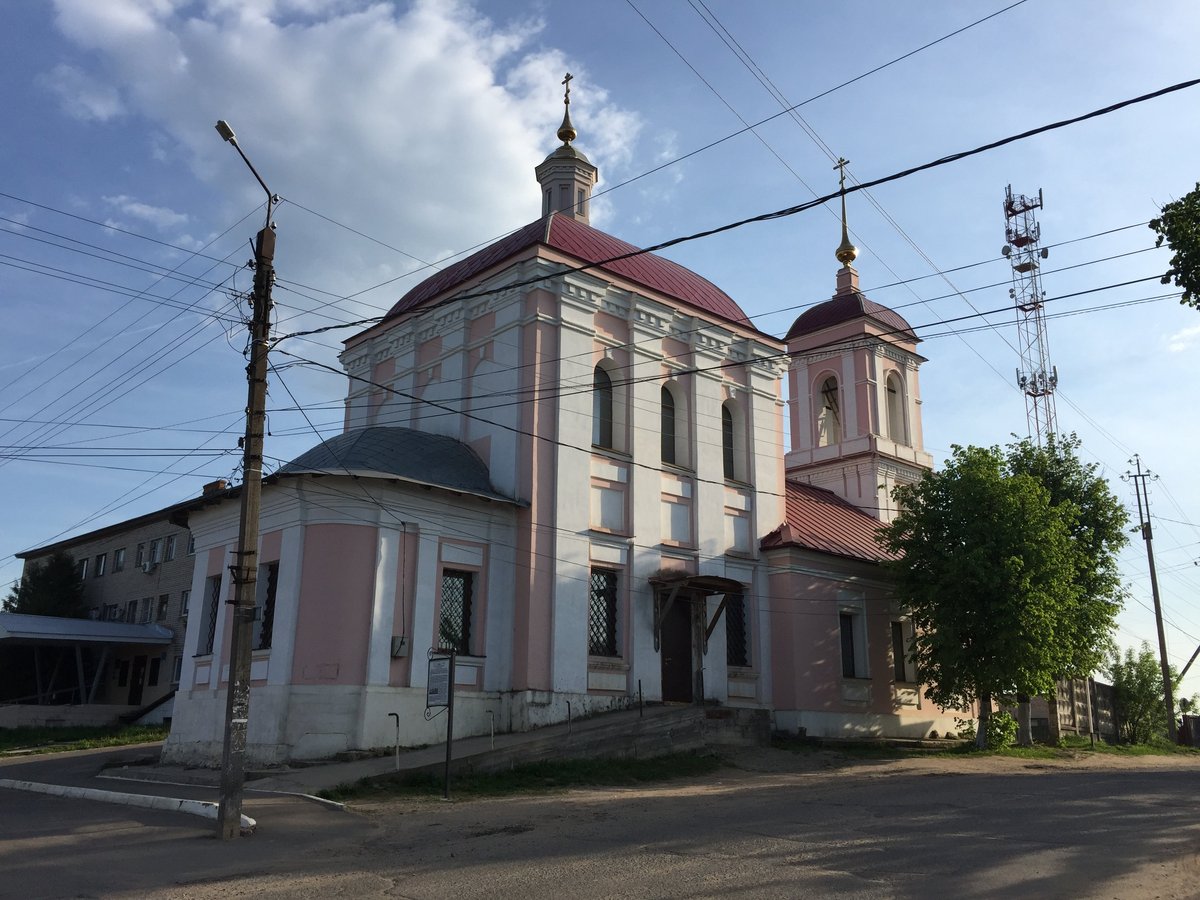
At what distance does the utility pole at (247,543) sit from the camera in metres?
10.9

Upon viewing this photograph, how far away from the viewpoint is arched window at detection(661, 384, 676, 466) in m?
24.0

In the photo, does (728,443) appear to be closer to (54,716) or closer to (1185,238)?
(1185,238)

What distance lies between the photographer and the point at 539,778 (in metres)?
16.1

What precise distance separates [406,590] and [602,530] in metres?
4.55

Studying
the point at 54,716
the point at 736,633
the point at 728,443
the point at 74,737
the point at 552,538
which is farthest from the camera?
the point at 54,716

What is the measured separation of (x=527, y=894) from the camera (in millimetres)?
7848

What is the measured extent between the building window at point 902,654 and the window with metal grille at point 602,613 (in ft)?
30.0

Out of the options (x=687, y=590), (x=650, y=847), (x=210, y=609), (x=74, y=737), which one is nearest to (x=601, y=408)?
(x=687, y=590)

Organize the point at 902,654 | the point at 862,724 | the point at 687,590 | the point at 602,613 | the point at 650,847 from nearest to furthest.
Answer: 1. the point at 650,847
2. the point at 602,613
3. the point at 687,590
4. the point at 862,724
5. the point at 902,654

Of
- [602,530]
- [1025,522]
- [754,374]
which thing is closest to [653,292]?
[754,374]

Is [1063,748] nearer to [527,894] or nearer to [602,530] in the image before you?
[602,530]

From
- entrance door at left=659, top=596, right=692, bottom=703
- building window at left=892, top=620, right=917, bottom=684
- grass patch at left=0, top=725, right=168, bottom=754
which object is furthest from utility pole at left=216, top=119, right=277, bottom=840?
building window at left=892, top=620, right=917, bottom=684

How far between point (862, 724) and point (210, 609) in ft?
51.5

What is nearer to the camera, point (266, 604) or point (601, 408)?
point (266, 604)
